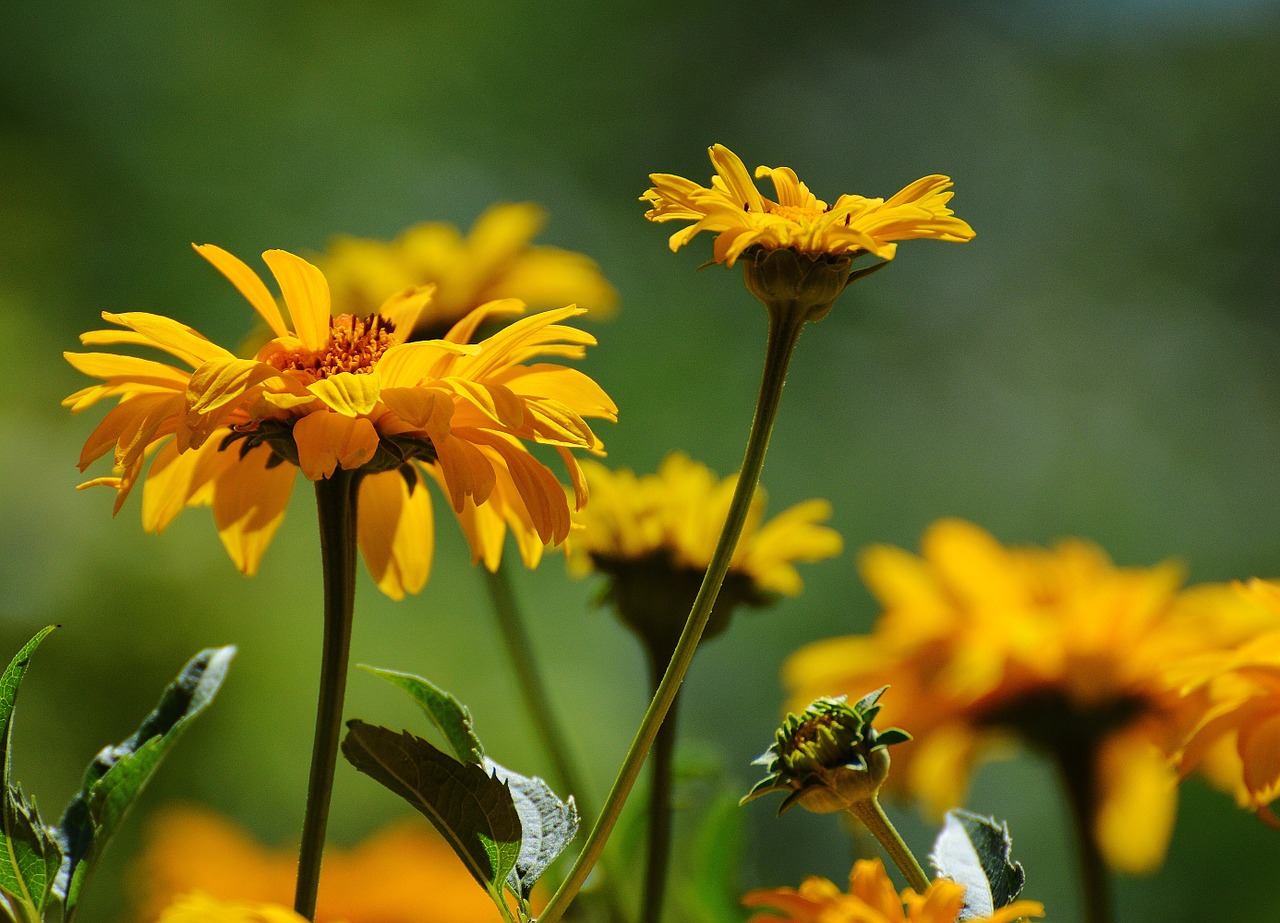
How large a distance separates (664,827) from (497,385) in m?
0.24

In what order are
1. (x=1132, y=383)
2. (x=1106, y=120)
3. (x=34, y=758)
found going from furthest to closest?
1. (x=1106, y=120)
2. (x=1132, y=383)
3. (x=34, y=758)

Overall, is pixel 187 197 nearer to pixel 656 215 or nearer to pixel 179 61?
pixel 179 61

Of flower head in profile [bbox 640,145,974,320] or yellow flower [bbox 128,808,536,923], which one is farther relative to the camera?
yellow flower [bbox 128,808,536,923]

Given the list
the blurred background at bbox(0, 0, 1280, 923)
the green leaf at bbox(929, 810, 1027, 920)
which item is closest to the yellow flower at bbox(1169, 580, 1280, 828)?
the green leaf at bbox(929, 810, 1027, 920)

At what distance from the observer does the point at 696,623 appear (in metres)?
0.43

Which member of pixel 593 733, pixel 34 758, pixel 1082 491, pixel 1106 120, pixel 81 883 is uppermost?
pixel 1106 120

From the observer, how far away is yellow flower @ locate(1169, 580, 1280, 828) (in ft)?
1.87

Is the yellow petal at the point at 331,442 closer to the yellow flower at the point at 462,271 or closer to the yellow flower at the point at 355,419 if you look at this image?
the yellow flower at the point at 355,419

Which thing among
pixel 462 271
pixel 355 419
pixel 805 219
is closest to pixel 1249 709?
pixel 805 219

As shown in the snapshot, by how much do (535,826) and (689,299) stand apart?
5075mm

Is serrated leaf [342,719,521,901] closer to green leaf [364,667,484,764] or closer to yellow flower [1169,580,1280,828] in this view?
green leaf [364,667,484,764]

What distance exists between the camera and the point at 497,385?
0.49m

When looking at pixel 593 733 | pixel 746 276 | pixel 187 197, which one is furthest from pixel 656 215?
pixel 187 197

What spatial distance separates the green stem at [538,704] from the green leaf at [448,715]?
20 centimetres
